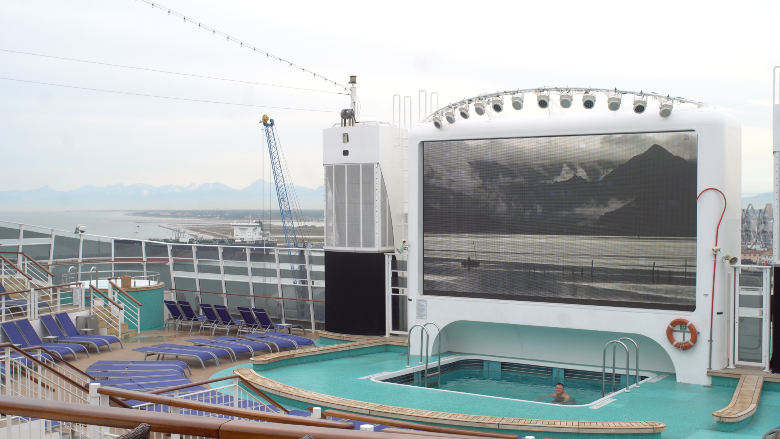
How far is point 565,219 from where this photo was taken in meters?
11.1

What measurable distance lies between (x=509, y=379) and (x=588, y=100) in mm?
4910

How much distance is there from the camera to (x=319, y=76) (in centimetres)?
2252

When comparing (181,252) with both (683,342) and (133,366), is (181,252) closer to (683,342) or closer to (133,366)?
(133,366)

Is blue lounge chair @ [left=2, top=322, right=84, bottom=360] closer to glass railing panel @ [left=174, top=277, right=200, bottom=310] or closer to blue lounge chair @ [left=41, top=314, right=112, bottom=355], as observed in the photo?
blue lounge chair @ [left=41, top=314, right=112, bottom=355]

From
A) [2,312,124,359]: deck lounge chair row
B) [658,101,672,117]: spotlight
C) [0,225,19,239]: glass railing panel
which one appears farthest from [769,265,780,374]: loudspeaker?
[0,225,19,239]: glass railing panel

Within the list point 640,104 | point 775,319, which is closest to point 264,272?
point 640,104

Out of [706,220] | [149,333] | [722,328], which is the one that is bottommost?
[149,333]

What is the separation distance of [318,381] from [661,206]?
6.01 meters

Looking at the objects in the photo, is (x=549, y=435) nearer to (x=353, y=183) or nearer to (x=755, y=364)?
(x=755, y=364)

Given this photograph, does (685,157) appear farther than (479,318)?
No

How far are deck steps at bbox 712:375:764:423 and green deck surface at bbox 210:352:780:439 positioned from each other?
169 millimetres

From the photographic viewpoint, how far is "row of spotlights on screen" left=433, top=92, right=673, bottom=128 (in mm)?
10219

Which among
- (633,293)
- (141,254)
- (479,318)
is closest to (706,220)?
(633,293)

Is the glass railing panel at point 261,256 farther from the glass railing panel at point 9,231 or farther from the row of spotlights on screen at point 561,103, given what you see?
the row of spotlights on screen at point 561,103
